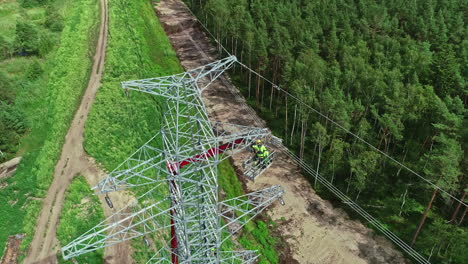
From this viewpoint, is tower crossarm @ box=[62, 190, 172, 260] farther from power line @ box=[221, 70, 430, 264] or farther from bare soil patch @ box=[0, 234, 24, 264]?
power line @ box=[221, 70, 430, 264]

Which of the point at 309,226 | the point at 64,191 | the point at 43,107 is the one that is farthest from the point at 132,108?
the point at 309,226

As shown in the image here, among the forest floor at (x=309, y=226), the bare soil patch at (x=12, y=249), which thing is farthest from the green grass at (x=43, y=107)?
the forest floor at (x=309, y=226)

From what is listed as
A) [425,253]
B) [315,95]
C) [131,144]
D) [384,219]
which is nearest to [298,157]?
[315,95]

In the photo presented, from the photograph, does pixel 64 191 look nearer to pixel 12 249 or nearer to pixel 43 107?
pixel 12 249

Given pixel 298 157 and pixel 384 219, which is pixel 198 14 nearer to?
pixel 298 157

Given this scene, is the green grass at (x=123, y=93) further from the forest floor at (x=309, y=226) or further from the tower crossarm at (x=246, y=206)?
the forest floor at (x=309, y=226)

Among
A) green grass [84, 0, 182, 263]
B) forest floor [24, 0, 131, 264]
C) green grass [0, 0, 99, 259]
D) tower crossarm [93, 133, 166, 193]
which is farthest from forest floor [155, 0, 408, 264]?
green grass [0, 0, 99, 259]
